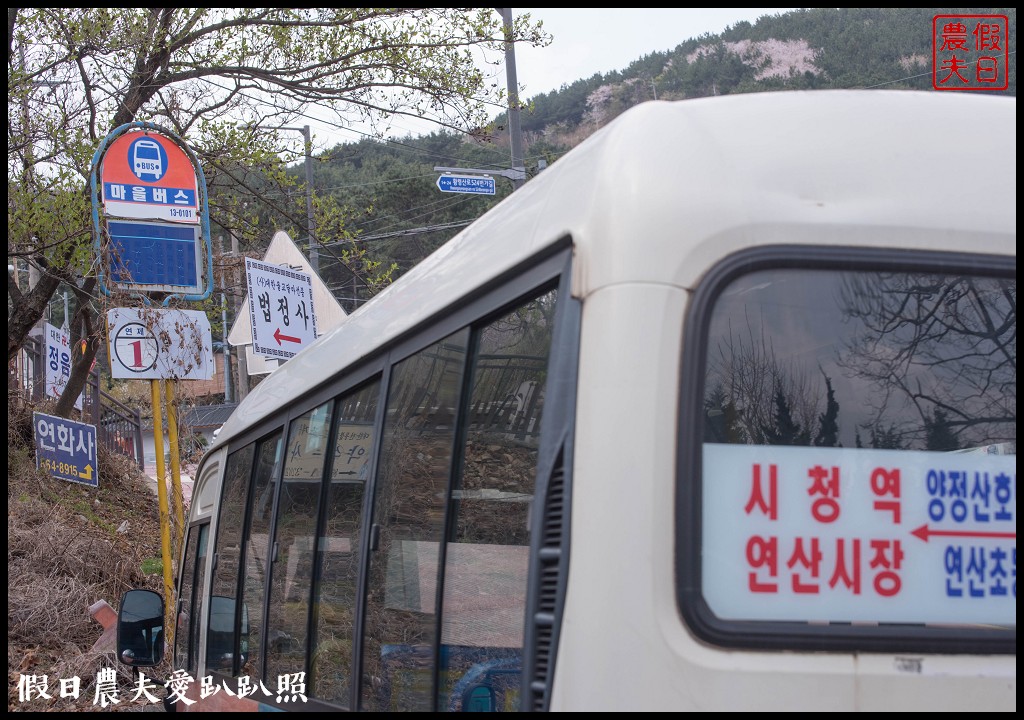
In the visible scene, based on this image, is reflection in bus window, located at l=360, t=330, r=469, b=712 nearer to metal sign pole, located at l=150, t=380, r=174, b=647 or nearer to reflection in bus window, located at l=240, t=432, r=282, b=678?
reflection in bus window, located at l=240, t=432, r=282, b=678

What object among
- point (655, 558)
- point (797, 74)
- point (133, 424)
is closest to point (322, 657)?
point (655, 558)

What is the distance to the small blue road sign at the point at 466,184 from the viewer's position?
44.7ft

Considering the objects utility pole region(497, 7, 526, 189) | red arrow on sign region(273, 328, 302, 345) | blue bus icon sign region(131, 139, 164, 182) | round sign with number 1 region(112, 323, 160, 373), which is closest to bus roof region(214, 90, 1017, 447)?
round sign with number 1 region(112, 323, 160, 373)

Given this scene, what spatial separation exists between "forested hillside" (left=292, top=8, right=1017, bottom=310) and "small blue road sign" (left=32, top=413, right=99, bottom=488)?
15.6 meters

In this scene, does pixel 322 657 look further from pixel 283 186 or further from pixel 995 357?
pixel 283 186

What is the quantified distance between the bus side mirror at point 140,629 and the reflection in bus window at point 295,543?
1.53 m

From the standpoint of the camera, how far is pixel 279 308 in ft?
31.4

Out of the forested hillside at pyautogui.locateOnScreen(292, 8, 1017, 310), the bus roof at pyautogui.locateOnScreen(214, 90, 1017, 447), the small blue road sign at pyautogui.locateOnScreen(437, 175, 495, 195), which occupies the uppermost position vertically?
the forested hillside at pyautogui.locateOnScreen(292, 8, 1017, 310)

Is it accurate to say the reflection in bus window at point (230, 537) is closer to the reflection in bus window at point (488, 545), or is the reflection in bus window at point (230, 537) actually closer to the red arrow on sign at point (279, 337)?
the reflection in bus window at point (488, 545)

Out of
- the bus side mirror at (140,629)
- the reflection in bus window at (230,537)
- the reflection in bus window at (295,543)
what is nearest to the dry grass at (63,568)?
the bus side mirror at (140,629)

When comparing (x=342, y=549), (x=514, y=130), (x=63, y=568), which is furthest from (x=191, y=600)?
(x=514, y=130)

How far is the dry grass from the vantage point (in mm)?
8852

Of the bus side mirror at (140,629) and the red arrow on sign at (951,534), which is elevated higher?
the red arrow on sign at (951,534)

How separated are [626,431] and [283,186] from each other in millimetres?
10675
